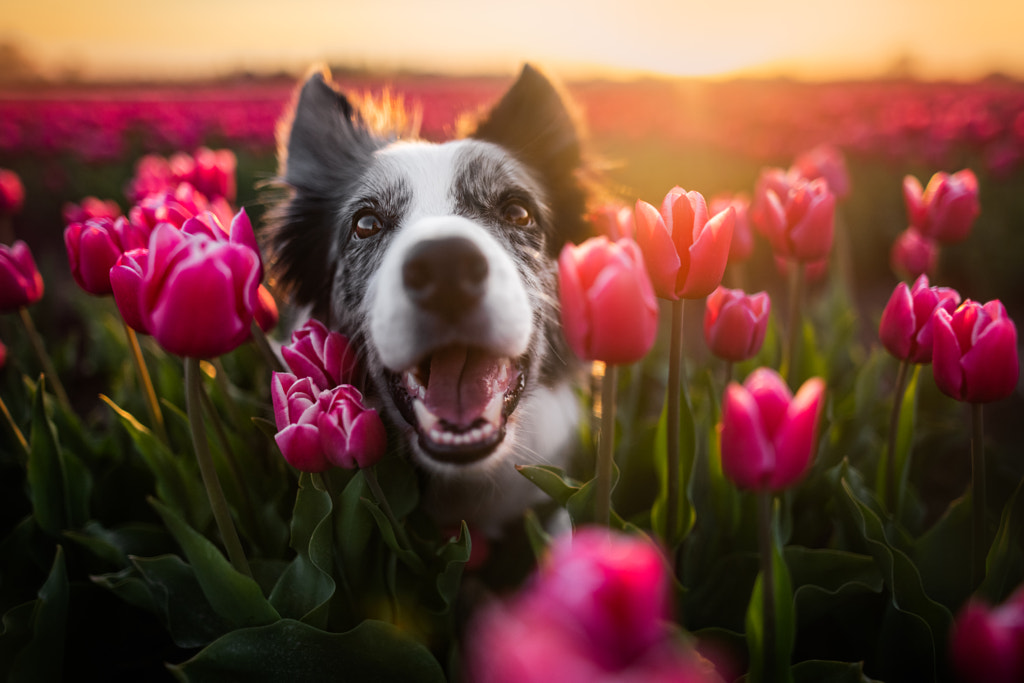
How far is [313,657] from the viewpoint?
118 centimetres

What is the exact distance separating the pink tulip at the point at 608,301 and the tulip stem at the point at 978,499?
0.83m

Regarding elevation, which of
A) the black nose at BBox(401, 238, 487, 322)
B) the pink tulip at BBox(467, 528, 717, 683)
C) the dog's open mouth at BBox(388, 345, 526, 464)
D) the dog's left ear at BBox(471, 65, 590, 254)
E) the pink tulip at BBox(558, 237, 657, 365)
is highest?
the dog's left ear at BBox(471, 65, 590, 254)

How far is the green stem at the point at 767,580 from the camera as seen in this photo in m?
0.83

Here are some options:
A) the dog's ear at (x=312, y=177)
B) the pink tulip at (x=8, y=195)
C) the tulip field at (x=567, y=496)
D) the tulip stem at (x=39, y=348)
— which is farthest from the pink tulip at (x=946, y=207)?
the pink tulip at (x=8, y=195)

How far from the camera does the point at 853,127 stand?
5926 millimetres

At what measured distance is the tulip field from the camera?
0.81 metres

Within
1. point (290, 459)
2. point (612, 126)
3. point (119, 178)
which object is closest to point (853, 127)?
point (612, 126)

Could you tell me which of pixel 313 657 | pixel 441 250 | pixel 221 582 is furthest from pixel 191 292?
pixel 313 657

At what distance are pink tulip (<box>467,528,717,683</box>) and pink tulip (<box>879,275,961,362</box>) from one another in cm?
107

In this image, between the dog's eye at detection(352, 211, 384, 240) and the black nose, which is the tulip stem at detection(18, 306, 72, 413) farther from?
the black nose

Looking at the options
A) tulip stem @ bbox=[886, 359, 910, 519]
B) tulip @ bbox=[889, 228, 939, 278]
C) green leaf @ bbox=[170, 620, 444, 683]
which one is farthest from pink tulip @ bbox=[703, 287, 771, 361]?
tulip @ bbox=[889, 228, 939, 278]

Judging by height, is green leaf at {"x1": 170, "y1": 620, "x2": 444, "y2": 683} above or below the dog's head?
below

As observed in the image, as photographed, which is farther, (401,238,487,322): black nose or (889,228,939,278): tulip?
(889,228,939,278): tulip

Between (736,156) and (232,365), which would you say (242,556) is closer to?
(232,365)
